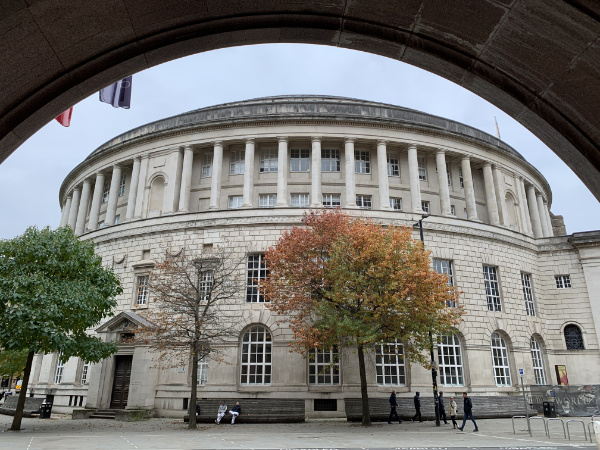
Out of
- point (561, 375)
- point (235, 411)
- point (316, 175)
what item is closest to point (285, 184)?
point (316, 175)

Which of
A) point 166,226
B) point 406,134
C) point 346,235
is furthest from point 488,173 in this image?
point 166,226

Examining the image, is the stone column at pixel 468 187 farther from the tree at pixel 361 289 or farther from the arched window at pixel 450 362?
the tree at pixel 361 289

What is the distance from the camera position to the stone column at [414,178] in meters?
35.6

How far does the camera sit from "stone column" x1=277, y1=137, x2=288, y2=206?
113ft

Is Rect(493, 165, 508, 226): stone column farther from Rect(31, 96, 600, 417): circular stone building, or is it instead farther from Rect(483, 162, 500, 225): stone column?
Rect(483, 162, 500, 225): stone column

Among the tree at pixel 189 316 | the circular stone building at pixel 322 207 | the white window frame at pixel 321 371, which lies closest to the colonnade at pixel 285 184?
the circular stone building at pixel 322 207

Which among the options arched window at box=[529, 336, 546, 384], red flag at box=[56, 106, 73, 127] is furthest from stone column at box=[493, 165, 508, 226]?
red flag at box=[56, 106, 73, 127]

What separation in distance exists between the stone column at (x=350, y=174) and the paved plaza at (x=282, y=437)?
51.0 feet

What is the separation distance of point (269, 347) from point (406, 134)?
1943 centimetres

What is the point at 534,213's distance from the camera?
44312mm

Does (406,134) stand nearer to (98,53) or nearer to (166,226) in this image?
(166,226)

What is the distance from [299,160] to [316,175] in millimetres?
2865

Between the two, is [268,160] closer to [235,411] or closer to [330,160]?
[330,160]

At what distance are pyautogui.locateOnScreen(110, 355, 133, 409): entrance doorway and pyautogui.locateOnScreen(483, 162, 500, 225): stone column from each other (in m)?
29.2
